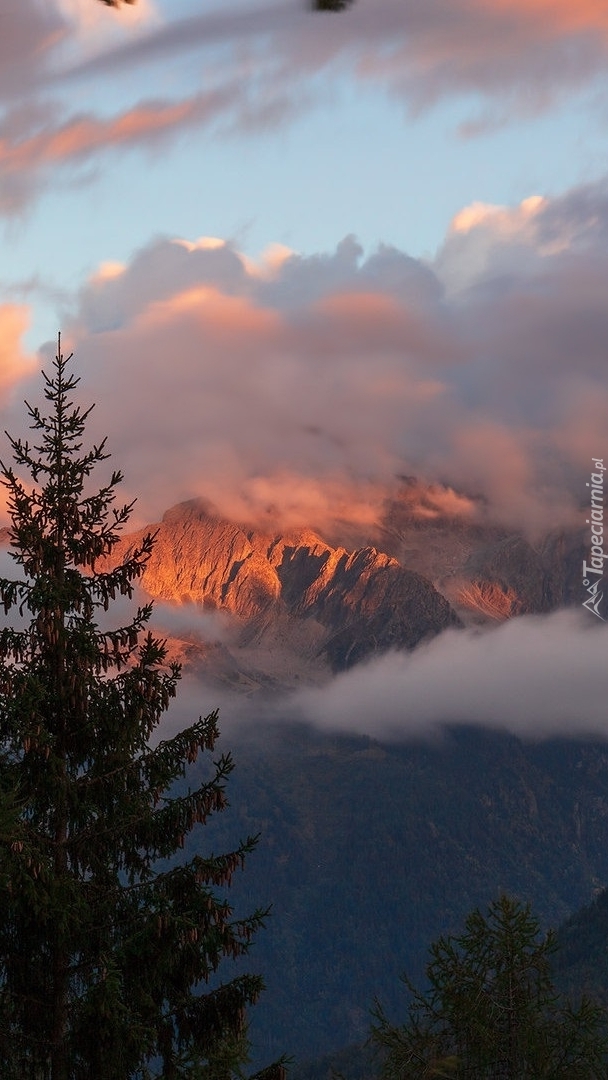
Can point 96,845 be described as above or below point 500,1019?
above

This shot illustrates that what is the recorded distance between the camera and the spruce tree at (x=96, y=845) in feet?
110

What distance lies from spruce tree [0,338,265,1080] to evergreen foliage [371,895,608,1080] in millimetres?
4320

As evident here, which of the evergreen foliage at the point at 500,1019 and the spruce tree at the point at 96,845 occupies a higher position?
the spruce tree at the point at 96,845

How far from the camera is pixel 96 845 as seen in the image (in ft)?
118

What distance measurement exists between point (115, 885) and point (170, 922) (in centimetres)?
228

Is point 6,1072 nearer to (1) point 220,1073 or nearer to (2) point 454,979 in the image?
(1) point 220,1073

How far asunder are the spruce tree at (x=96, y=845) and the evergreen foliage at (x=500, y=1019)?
432 cm

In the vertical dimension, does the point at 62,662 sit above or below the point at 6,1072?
above

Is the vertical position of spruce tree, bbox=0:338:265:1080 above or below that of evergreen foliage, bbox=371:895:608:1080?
above

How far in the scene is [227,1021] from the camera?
117 ft

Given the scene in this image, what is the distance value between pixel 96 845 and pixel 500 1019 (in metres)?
10.5

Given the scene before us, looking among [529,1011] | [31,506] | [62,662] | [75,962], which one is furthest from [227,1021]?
[31,506]

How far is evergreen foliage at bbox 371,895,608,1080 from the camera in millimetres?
34688

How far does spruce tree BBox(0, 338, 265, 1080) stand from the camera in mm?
33562
